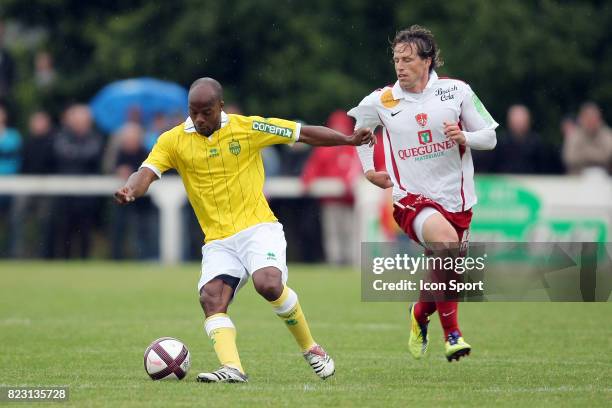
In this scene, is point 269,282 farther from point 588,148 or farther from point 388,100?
point 588,148

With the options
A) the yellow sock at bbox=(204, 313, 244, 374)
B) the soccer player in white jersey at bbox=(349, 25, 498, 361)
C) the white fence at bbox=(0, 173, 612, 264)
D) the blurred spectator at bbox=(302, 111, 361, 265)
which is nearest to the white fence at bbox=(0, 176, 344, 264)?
→ the white fence at bbox=(0, 173, 612, 264)

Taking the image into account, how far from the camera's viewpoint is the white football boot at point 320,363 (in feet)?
29.8

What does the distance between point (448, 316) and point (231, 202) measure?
1828 mm

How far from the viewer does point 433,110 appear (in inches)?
390

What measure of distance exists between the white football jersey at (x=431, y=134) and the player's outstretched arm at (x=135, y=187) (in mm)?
1797

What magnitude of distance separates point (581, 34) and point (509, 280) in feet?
29.2

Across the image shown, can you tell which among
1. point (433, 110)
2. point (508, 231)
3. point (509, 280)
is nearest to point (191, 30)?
point (508, 231)

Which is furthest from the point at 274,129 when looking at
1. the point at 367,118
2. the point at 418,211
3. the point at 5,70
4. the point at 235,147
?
the point at 5,70

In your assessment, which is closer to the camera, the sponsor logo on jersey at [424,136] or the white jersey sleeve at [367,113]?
the sponsor logo on jersey at [424,136]

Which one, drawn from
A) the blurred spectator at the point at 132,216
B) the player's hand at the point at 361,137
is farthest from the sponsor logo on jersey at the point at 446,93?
the blurred spectator at the point at 132,216

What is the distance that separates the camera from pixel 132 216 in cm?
2194

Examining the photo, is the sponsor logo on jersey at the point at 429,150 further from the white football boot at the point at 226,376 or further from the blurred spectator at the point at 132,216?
the blurred spectator at the point at 132,216

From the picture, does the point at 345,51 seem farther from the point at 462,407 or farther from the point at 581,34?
the point at 462,407

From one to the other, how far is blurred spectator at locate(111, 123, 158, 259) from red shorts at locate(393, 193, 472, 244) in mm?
11135
